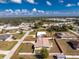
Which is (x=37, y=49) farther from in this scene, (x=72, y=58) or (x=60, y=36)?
(x=60, y=36)

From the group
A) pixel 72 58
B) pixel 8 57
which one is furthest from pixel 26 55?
pixel 72 58

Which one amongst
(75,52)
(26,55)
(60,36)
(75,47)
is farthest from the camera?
(60,36)

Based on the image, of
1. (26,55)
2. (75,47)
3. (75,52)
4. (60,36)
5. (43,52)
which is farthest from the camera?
(60,36)

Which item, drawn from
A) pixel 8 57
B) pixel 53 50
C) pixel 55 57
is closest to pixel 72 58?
pixel 55 57

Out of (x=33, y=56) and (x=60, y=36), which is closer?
(x=33, y=56)

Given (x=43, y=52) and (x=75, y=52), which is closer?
(x=43, y=52)

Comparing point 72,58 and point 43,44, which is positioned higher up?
point 43,44

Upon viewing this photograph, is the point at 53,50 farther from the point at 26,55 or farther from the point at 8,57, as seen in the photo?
the point at 8,57

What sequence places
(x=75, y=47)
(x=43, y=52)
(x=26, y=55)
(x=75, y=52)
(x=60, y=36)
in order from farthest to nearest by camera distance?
(x=60, y=36)
(x=75, y=47)
(x=75, y=52)
(x=26, y=55)
(x=43, y=52)

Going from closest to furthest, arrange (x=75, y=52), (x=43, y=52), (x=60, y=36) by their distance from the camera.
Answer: (x=43, y=52), (x=75, y=52), (x=60, y=36)
